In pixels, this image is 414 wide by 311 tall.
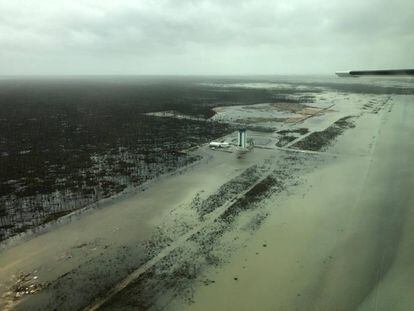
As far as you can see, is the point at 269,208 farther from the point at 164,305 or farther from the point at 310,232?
the point at 164,305

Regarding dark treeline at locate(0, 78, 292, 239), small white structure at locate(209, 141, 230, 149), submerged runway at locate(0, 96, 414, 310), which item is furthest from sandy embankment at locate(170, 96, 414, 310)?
dark treeline at locate(0, 78, 292, 239)

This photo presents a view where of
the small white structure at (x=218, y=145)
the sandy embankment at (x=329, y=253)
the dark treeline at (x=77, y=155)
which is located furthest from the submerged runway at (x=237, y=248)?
the small white structure at (x=218, y=145)

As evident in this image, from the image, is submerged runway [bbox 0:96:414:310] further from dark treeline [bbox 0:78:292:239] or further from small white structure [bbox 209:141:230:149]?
small white structure [bbox 209:141:230:149]

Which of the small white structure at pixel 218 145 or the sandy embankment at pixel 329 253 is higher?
the small white structure at pixel 218 145

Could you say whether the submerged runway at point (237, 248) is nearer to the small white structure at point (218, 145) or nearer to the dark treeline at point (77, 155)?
the dark treeline at point (77, 155)

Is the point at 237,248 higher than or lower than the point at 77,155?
lower

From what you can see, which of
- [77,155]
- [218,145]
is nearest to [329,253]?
[218,145]

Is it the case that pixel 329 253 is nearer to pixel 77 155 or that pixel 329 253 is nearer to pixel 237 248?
pixel 237 248

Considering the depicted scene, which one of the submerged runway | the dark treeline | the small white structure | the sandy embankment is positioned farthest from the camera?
the small white structure
